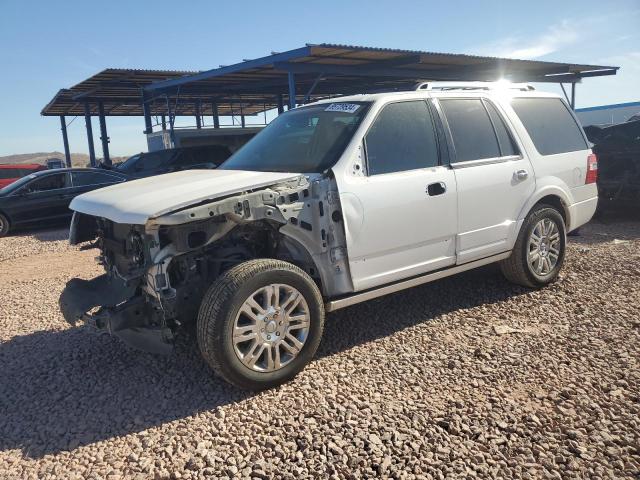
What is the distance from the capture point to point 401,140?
414cm

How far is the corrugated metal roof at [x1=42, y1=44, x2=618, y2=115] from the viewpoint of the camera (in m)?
13.1

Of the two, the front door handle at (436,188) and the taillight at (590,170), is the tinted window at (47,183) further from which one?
the taillight at (590,170)

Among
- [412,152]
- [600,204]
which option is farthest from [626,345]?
[600,204]

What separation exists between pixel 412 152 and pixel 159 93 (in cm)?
1802

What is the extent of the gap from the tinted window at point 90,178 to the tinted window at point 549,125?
9.68 m

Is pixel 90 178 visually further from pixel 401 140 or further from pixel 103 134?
pixel 103 134

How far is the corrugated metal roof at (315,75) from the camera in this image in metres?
13.1

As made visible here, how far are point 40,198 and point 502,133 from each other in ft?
32.8

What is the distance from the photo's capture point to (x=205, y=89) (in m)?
19.6

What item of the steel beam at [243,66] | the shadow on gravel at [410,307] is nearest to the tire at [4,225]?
the steel beam at [243,66]

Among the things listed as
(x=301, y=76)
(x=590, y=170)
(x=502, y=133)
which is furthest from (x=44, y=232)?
(x=590, y=170)

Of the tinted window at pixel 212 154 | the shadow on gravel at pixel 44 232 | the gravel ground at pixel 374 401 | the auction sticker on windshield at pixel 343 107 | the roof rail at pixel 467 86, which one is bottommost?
the gravel ground at pixel 374 401

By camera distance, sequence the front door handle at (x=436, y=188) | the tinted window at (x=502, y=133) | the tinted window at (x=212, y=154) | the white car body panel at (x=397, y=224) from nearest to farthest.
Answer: the white car body panel at (x=397, y=224)
the front door handle at (x=436, y=188)
the tinted window at (x=502, y=133)
the tinted window at (x=212, y=154)

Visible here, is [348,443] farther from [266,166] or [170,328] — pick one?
[266,166]
